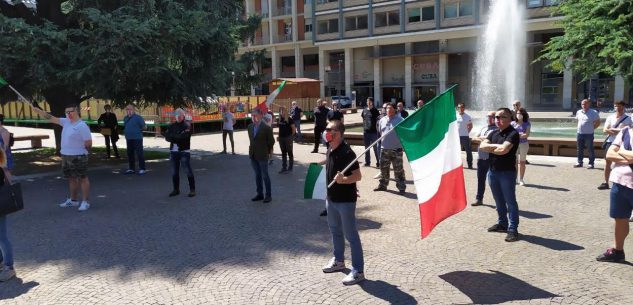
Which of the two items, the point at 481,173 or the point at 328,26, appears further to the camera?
the point at 328,26

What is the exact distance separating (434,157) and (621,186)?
202 centimetres

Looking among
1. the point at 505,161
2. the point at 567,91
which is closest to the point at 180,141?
the point at 505,161

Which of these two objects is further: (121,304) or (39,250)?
(39,250)

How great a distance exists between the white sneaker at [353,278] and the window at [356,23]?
170ft

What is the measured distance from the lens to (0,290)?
18.7 ft

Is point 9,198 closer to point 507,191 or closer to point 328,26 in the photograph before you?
point 507,191

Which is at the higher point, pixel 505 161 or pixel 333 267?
pixel 505 161

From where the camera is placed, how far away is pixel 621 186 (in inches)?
225

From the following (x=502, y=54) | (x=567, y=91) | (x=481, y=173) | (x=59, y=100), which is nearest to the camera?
(x=481, y=173)

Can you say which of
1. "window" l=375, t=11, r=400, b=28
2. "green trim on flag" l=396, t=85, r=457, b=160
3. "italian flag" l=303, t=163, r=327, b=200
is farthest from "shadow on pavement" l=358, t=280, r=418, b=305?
"window" l=375, t=11, r=400, b=28

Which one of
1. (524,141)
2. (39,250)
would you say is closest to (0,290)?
(39,250)

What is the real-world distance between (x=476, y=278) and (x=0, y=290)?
5.10 metres

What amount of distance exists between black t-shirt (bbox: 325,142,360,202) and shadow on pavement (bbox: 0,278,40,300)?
3.41 m

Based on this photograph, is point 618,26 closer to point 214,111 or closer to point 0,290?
point 214,111
